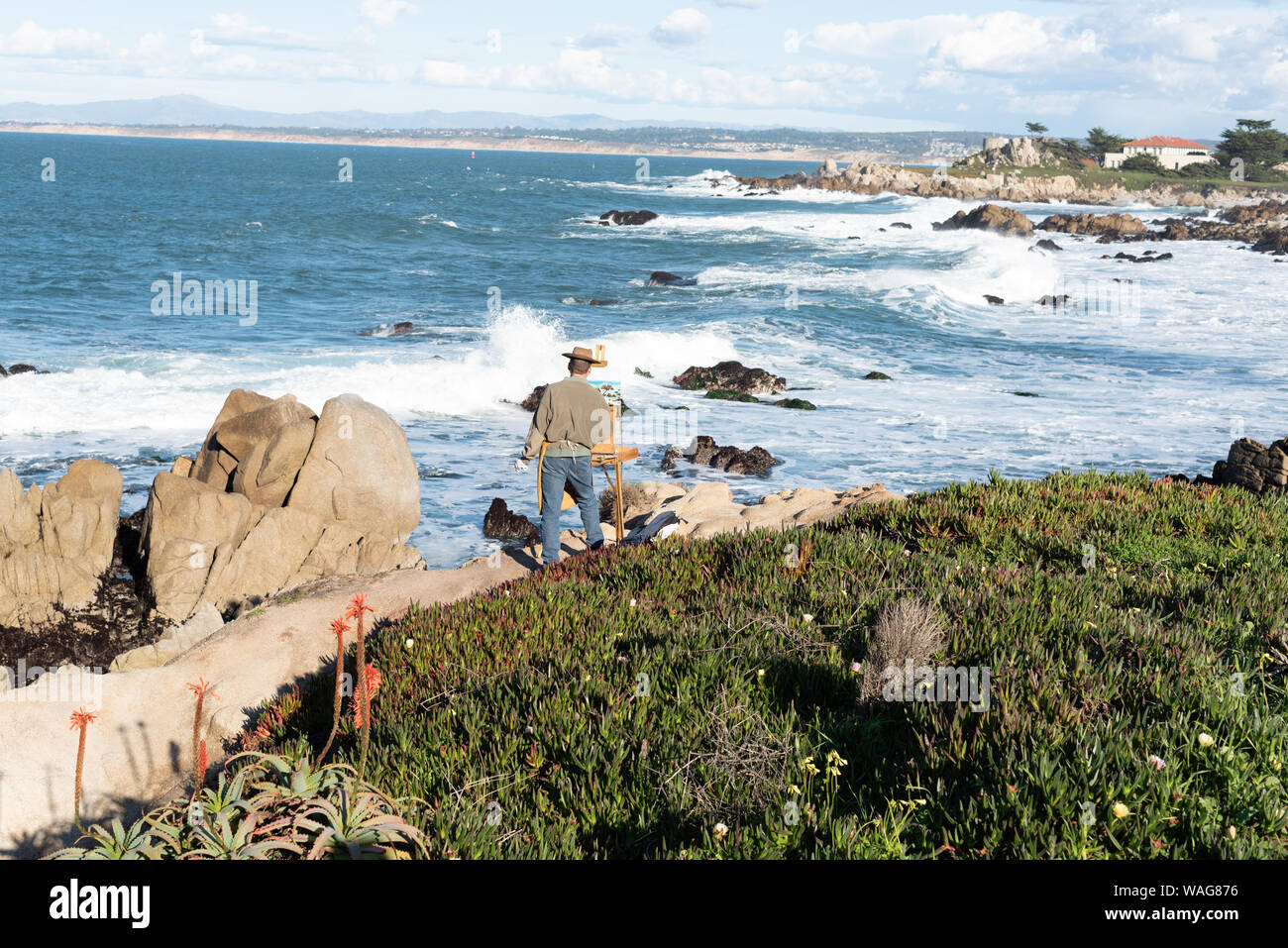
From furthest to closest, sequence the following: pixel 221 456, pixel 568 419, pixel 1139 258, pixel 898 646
Answer: pixel 1139 258, pixel 221 456, pixel 568 419, pixel 898 646

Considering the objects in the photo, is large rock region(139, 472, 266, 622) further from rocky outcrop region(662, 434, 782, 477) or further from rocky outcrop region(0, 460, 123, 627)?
rocky outcrop region(662, 434, 782, 477)

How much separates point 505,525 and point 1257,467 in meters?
10.2

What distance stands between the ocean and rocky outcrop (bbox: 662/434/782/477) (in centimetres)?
45

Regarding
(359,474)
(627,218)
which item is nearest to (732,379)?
(359,474)

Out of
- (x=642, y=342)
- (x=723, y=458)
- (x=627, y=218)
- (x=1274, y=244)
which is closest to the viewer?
(x=723, y=458)

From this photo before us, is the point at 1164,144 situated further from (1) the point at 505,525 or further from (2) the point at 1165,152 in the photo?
(1) the point at 505,525

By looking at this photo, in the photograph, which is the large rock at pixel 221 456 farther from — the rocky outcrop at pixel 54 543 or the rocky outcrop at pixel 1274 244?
the rocky outcrop at pixel 1274 244

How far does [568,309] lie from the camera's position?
38625 mm

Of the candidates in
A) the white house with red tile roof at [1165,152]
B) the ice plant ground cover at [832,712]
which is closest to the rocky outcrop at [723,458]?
the ice plant ground cover at [832,712]

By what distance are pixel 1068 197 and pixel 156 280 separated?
115 m

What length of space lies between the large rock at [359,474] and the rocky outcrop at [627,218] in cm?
7139

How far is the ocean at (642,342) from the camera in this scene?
773 inches

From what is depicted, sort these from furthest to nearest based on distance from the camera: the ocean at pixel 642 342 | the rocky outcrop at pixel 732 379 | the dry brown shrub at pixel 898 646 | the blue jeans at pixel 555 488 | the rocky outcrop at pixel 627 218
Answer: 1. the rocky outcrop at pixel 627 218
2. the rocky outcrop at pixel 732 379
3. the ocean at pixel 642 342
4. the blue jeans at pixel 555 488
5. the dry brown shrub at pixel 898 646

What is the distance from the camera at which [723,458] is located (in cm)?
1872
